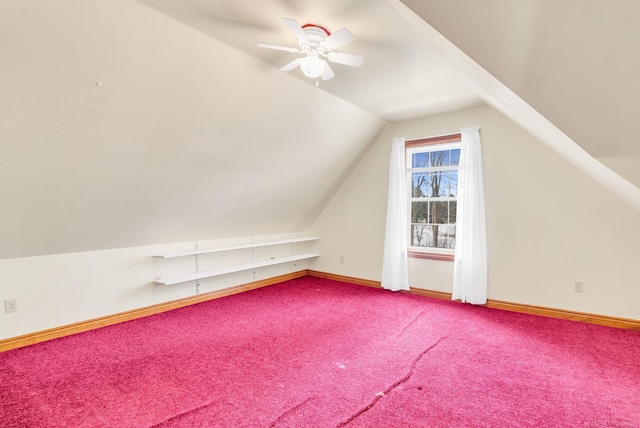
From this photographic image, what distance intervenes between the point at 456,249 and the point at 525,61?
2975 millimetres

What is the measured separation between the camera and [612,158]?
1841mm

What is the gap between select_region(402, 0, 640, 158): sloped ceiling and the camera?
124cm

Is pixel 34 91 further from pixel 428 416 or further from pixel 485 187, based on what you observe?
pixel 485 187

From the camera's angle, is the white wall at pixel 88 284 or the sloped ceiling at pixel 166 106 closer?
the sloped ceiling at pixel 166 106

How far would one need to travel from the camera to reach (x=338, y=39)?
7.07 feet

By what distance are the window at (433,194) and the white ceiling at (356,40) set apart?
87cm

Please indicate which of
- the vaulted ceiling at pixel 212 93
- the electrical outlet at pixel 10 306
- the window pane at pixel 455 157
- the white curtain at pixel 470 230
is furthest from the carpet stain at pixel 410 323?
the electrical outlet at pixel 10 306

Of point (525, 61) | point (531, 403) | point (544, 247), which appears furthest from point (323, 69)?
point (544, 247)

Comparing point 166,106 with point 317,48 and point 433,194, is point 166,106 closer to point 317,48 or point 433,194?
A: point 317,48

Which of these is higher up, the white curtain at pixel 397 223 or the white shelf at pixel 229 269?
the white curtain at pixel 397 223

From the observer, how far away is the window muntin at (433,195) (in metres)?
4.49

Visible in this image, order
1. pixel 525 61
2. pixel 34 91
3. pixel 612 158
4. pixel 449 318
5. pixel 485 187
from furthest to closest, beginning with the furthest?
pixel 485 187, pixel 449 318, pixel 34 91, pixel 612 158, pixel 525 61

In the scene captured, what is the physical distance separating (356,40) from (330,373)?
2.53 metres

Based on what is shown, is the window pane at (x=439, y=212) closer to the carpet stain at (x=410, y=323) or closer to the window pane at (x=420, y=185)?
the window pane at (x=420, y=185)
